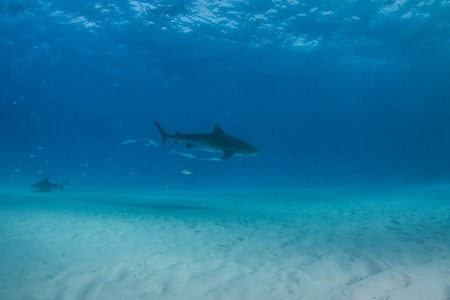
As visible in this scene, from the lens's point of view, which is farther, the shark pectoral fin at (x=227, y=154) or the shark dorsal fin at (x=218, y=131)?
the shark dorsal fin at (x=218, y=131)

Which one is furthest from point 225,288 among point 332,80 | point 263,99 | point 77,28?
point 263,99

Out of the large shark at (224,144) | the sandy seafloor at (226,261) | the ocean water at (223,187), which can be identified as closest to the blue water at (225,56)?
the ocean water at (223,187)

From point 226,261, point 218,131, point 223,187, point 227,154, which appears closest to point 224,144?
point 227,154

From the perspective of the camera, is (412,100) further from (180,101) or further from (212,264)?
(212,264)

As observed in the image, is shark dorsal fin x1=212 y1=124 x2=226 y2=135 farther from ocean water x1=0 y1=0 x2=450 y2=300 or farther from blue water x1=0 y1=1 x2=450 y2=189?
blue water x1=0 y1=1 x2=450 y2=189

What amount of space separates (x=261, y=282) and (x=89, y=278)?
287cm

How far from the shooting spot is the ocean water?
4016mm

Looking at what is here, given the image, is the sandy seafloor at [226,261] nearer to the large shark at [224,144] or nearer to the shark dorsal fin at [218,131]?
the large shark at [224,144]

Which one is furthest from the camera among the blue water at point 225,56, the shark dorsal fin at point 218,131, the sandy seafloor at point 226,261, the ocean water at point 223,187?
the blue water at point 225,56

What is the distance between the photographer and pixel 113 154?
145000 mm

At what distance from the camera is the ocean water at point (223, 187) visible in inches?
158

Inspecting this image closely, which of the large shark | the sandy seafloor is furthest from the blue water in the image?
the sandy seafloor

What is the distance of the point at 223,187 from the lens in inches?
1519

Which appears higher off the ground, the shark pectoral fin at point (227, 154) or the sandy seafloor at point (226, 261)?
the shark pectoral fin at point (227, 154)
